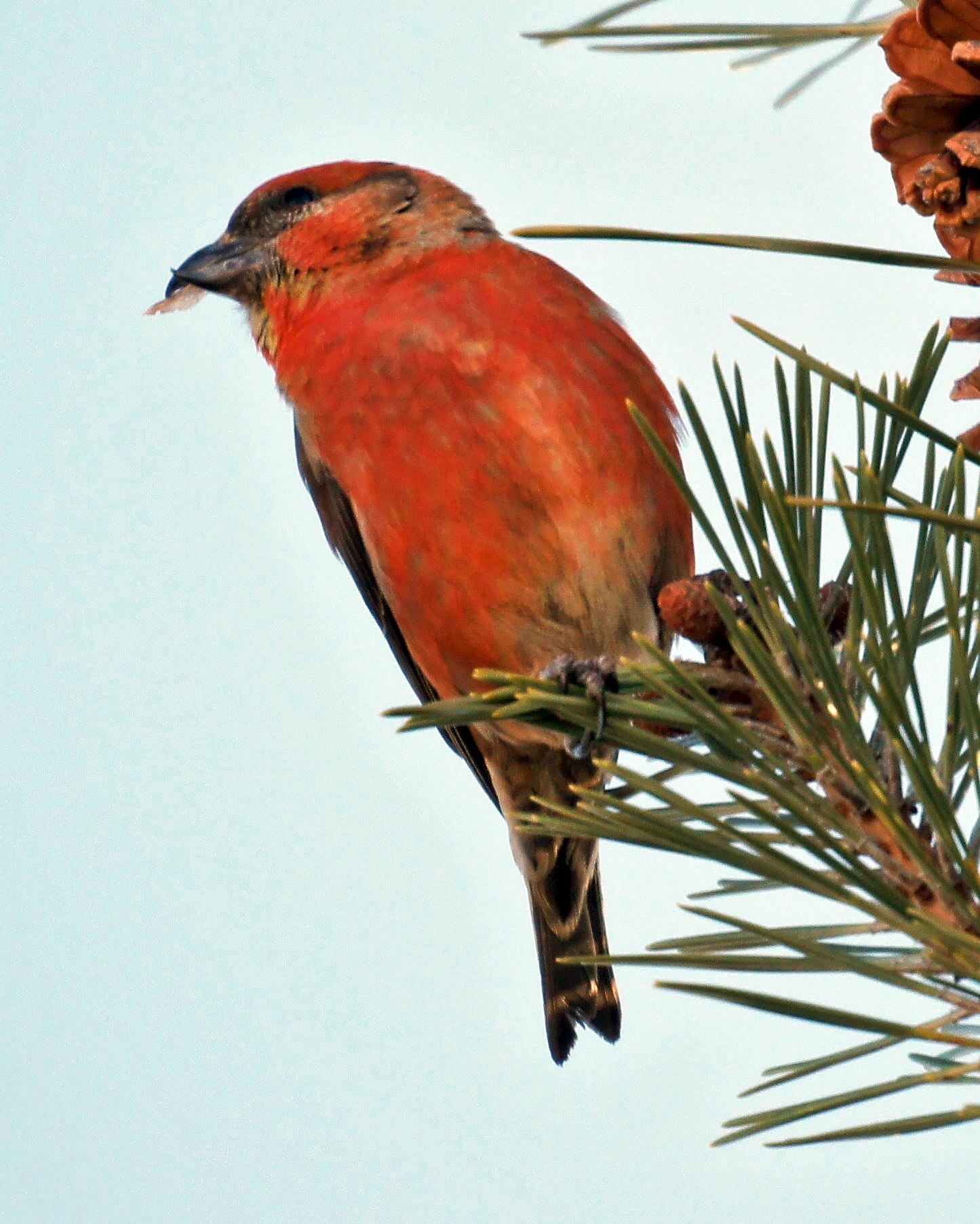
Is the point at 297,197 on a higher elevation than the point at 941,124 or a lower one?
higher

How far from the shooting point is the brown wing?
10.2 ft

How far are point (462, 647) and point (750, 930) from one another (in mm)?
1767

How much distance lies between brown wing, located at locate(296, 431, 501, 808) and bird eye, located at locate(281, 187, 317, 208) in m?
0.67

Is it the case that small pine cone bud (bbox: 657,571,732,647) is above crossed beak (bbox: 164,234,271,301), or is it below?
below

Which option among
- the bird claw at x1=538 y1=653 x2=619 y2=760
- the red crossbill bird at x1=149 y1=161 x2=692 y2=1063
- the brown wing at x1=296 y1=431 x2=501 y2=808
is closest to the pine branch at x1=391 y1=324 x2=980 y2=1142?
the bird claw at x1=538 y1=653 x2=619 y2=760

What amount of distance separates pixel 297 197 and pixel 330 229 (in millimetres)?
232

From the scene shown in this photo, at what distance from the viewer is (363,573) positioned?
10.8 feet

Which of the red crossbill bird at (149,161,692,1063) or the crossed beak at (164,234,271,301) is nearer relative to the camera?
the red crossbill bird at (149,161,692,1063)

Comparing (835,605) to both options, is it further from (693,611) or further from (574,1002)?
(574,1002)

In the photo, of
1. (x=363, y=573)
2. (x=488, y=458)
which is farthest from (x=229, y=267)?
(x=488, y=458)

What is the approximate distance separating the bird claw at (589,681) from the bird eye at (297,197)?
2068mm

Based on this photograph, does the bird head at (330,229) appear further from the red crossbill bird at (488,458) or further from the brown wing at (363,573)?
the brown wing at (363,573)

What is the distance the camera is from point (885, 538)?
1.27m

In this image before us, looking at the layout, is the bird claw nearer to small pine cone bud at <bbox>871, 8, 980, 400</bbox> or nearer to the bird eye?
small pine cone bud at <bbox>871, 8, 980, 400</bbox>
